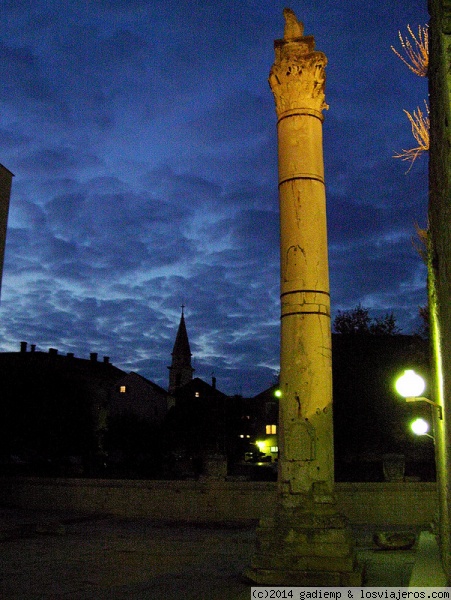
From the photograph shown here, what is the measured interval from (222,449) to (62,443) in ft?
38.7

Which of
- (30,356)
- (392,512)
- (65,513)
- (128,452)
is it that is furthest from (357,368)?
(30,356)

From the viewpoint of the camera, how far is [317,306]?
8.32m

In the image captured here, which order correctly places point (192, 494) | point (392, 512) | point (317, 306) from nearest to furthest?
point (317, 306), point (392, 512), point (192, 494)

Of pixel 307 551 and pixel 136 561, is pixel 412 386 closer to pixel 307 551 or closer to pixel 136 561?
pixel 307 551

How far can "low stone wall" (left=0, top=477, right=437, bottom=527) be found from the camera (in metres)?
15.3

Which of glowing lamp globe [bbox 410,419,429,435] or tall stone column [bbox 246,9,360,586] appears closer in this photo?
tall stone column [bbox 246,9,360,586]

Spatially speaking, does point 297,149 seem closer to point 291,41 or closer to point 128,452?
point 291,41

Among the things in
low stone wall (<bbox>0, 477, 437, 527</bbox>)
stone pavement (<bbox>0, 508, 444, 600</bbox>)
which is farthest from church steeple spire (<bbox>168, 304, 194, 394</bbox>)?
stone pavement (<bbox>0, 508, 444, 600</bbox>)

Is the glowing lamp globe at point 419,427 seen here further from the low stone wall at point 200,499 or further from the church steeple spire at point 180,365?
the church steeple spire at point 180,365

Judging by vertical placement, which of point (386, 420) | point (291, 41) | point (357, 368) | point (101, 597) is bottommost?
point (101, 597)

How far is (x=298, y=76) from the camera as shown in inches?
350

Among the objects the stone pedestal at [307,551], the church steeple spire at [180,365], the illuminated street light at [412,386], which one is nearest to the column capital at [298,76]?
the illuminated street light at [412,386]

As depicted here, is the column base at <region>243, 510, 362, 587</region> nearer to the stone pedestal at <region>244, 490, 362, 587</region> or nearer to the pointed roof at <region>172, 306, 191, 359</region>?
the stone pedestal at <region>244, 490, 362, 587</region>

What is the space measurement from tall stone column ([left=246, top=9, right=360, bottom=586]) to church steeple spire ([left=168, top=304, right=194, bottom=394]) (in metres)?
67.1
